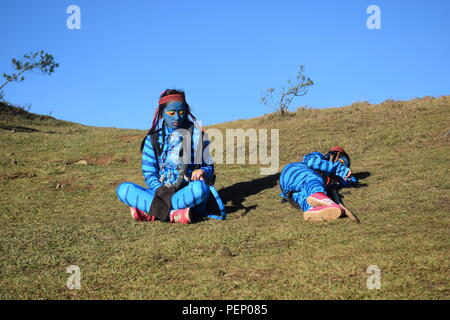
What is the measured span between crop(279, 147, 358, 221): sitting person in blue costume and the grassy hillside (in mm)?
172

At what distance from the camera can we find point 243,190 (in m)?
8.59

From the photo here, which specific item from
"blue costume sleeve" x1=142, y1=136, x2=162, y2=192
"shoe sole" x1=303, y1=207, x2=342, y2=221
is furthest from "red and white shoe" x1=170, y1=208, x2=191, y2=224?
"shoe sole" x1=303, y1=207, x2=342, y2=221

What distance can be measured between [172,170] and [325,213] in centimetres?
230

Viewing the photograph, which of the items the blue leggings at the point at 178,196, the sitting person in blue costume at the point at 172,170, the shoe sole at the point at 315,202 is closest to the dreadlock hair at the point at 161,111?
the sitting person in blue costume at the point at 172,170

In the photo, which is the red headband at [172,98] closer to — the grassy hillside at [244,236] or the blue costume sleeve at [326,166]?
the grassy hillside at [244,236]

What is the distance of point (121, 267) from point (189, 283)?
2.74 ft

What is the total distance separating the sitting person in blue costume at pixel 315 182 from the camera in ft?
18.3

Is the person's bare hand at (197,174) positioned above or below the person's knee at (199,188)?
above

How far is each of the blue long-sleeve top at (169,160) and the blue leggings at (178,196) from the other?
0.99ft

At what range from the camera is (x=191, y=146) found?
6812mm

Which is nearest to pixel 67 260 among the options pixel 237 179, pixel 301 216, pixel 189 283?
pixel 189 283

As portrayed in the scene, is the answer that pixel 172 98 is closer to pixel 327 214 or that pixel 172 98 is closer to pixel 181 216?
pixel 181 216

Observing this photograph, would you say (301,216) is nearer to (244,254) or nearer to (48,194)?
(244,254)

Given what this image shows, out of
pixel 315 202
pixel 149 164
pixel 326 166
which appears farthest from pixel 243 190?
pixel 315 202
